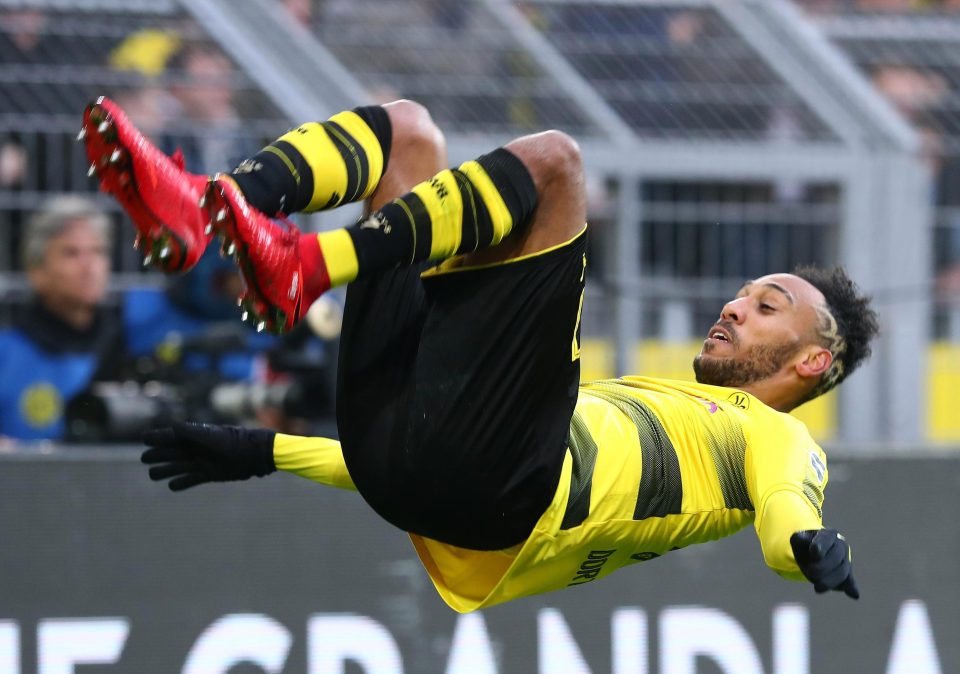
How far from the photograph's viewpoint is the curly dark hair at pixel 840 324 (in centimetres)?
442

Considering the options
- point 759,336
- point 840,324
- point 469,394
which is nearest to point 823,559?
point 469,394

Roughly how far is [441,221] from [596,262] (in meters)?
3.74

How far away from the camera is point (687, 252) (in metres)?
7.20

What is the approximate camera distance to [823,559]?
3.31m

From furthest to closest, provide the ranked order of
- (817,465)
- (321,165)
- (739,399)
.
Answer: (739,399), (817,465), (321,165)

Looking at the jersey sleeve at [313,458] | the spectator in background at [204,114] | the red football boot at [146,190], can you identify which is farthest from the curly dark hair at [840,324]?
the spectator in background at [204,114]

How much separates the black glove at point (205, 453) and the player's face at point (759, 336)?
Answer: 1209 millimetres

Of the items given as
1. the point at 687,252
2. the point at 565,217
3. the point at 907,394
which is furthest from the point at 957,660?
the point at 565,217

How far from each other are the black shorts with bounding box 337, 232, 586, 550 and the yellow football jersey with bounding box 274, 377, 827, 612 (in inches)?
5.3

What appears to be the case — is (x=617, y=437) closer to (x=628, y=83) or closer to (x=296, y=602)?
(x=296, y=602)

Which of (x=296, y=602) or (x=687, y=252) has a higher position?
(x=687, y=252)

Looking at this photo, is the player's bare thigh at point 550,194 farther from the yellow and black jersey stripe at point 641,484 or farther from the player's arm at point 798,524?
the player's arm at point 798,524

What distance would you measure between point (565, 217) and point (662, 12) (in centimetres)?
433

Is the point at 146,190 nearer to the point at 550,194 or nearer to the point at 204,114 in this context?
the point at 550,194
